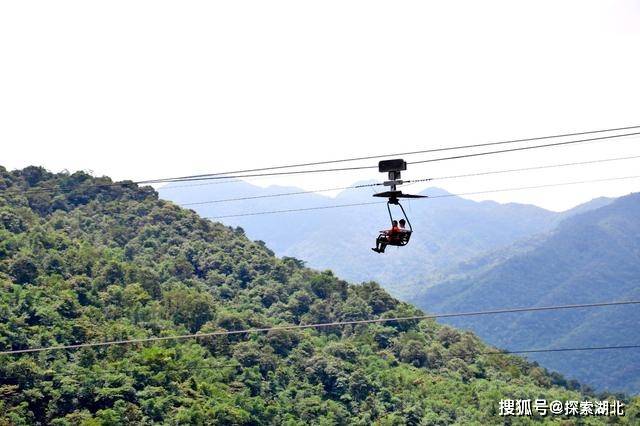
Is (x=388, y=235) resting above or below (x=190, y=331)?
above

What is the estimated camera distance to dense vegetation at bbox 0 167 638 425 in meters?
45.1

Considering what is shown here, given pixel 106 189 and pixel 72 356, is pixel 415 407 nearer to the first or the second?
pixel 72 356

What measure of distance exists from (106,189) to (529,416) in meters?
36.5

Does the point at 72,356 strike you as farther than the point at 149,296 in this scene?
No

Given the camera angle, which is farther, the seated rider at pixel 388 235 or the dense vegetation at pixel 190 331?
the dense vegetation at pixel 190 331

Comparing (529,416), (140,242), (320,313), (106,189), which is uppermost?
(106,189)

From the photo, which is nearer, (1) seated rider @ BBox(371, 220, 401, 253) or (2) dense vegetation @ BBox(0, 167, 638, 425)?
(1) seated rider @ BBox(371, 220, 401, 253)

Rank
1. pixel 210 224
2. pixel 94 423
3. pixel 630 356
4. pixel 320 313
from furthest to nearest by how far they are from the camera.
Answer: pixel 630 356
pixel 210 224
pixel 320 313
pixel 94 423

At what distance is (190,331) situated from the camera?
56.5m

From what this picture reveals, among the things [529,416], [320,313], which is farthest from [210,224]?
[529,416]

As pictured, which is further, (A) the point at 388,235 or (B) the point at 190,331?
(B) the point at 190,331

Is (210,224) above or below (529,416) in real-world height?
above

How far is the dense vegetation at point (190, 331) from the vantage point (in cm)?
4506

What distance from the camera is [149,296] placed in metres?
57.0
